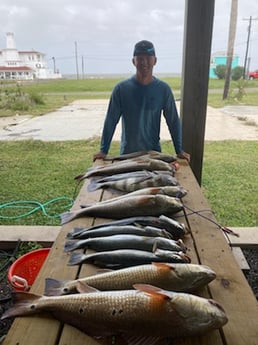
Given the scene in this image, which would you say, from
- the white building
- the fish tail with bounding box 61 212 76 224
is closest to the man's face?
the fish tail with bounding box 61 212 76 224

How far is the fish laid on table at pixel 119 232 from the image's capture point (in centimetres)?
162

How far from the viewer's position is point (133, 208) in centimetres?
188

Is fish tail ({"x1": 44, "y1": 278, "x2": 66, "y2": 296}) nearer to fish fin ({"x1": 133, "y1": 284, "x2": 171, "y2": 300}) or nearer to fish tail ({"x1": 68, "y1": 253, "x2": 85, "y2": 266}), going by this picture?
fish tail ({"x1": 68, "y1": 253, "x2": 85, "y2": 266})

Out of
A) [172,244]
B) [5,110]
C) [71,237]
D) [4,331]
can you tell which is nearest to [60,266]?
[71,237]

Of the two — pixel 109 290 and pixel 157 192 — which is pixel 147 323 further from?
pixel 157 192

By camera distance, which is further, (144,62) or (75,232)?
(144,62)

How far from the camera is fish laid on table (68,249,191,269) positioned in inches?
56.3

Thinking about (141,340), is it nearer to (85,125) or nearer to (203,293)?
(203,293)

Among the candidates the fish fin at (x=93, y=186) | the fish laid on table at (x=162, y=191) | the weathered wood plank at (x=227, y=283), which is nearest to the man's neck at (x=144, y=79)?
the fish fin at (x=93, y=186)

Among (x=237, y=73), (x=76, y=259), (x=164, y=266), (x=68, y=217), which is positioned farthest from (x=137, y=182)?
(x=237, y=73)

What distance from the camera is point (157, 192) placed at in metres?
1.96

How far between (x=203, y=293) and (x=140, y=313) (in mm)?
321

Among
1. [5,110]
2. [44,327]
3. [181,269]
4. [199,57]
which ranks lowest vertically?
[5,110]

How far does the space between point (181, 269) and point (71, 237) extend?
2.23 ft
